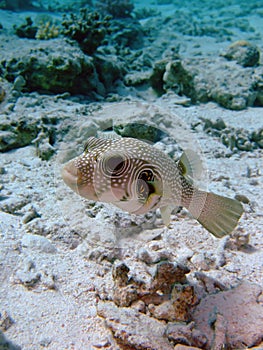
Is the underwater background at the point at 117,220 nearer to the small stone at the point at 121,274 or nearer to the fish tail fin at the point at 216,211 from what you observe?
the small stone at the point at 121,274

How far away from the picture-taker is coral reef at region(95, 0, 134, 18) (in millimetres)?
16469

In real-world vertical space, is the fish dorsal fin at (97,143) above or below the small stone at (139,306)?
above

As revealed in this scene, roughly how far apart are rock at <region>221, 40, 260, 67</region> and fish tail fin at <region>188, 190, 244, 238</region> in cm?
853

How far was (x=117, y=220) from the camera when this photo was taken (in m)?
3.43

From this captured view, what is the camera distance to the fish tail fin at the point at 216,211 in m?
2.64

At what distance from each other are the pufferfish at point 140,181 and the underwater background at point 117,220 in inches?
22.1

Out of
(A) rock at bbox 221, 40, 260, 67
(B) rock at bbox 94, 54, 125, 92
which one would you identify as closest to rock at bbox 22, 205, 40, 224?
(B) rock at bbox 94, 54, 125, 92

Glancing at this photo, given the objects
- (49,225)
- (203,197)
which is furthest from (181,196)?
(49,225)

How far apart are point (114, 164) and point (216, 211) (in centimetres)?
110

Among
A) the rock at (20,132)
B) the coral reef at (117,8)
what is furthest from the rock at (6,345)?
the coral reef at (117,8)

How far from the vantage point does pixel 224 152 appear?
18.4 feet

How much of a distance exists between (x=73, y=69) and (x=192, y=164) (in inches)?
231

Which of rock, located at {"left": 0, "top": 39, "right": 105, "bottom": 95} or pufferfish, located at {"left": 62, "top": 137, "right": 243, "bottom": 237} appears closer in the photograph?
pufferfish, located at {"left": 62, "top": 137, "right": 243, "bottom": 237}

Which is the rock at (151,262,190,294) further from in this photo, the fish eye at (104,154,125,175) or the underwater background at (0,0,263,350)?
the fish eye at (104,154,125,175)
